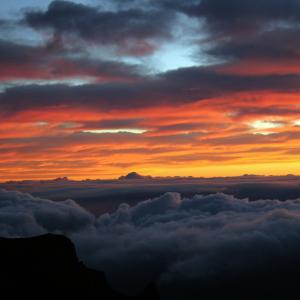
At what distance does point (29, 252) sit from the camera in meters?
174

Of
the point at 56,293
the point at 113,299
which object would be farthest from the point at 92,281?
the point at 56,293

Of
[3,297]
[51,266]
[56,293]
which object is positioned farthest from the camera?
[51,266]

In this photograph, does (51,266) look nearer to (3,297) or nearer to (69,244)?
(69,244)

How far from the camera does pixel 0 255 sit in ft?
568

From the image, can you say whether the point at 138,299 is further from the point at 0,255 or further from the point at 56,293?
the point at 0,255

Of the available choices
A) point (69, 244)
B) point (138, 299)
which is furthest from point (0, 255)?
point (138, 299)

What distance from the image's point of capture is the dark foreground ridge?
15875 centimetres

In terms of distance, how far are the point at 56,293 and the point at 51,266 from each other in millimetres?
14140

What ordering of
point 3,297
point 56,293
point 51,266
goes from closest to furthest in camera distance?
1. point 3,297
2. point 56,293
3. point 51,266

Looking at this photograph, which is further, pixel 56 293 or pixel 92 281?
pixel 92 281

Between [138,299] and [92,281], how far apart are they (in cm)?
1684

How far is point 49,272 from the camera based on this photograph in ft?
559

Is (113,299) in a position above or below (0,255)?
below

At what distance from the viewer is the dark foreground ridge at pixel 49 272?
6250 inches
